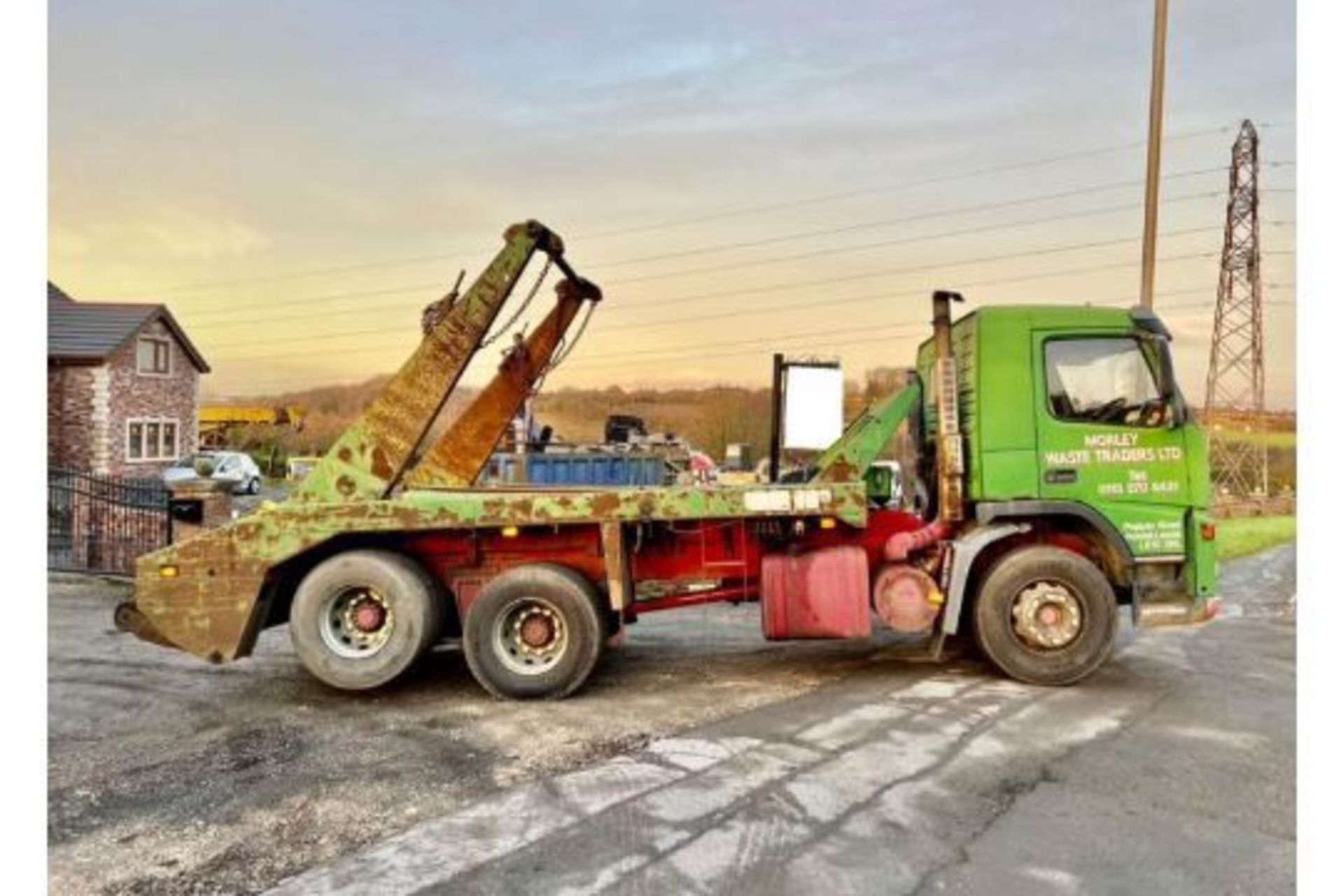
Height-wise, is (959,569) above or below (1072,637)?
above

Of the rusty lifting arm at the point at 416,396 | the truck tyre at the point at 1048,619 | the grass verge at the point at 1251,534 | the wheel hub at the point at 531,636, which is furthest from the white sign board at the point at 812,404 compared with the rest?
the grass verge at the point at 1251,534

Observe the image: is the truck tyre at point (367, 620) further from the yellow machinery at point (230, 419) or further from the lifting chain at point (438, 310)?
the yellow machinery at point (230, 419)

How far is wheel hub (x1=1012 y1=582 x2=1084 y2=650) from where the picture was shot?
22.8ft

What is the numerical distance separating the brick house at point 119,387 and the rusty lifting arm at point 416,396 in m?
24.1

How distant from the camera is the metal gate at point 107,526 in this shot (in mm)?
13227

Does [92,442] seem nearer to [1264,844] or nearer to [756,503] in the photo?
[756,503]

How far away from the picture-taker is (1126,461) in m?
7.05

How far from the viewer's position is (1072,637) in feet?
22.8

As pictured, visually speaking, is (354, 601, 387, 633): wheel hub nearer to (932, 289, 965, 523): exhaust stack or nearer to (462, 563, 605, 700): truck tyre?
(462, 563, 605, 700): truck tyre

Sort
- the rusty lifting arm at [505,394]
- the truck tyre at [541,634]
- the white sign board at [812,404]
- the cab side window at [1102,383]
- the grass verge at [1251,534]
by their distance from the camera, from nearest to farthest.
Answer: the truck tyre at [541,634] → the cab side window at [1102,383] → the white sign board at [812,404] → the rusty lifting arm at [505,394] → the grass verge at [1251,534]

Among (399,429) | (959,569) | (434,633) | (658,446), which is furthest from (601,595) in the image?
(658,446)

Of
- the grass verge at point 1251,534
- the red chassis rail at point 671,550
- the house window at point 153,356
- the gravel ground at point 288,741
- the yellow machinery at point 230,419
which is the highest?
the house window at point 153,356

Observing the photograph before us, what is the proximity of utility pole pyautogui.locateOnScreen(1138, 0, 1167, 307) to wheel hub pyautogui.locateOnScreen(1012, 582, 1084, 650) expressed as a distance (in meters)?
6.88

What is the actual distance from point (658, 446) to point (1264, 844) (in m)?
15.0
